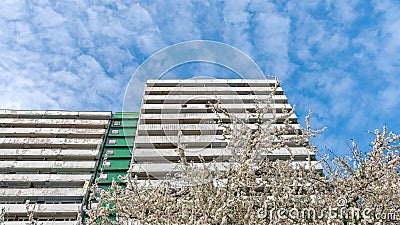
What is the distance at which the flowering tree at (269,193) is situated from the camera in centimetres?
517

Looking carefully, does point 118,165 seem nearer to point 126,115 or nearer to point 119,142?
point 119,142

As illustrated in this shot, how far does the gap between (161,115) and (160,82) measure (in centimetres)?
629

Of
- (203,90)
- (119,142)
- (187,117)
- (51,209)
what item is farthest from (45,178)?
(203,90)

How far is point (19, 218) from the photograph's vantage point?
84.1 feet

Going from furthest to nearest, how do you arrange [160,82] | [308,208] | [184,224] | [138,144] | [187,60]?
[160,82] < [138,144] < [187,60] < [308,208] < [184,224]

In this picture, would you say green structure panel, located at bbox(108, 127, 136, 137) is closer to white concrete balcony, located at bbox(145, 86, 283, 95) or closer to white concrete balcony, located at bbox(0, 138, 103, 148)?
white concrete balcony, located at bbox(0, 138, 103, 148)

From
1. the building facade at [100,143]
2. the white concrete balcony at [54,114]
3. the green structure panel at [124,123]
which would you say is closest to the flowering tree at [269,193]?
the building facade at [100,143]

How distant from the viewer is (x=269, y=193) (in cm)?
631

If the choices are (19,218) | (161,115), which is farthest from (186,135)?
(19,218)

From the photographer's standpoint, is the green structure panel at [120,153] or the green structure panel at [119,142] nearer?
the green structure panel at [120,153]

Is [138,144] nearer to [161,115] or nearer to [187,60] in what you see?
[161,115]

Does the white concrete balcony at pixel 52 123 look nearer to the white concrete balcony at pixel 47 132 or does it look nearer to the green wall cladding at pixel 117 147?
the white concrete balcony at pixel 47 132

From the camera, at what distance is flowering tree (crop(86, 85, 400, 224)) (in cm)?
517

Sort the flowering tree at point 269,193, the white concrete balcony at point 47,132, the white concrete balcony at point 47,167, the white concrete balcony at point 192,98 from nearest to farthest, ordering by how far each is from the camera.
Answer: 1. the flowering tree at point 269,193
2. the white concrete balcony at point 47,167
3. the white concrete balcony at point 47,132
4. the white concrete balcony at point 192,98
